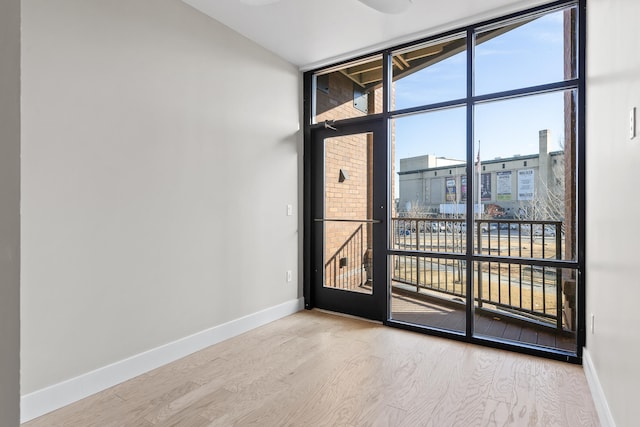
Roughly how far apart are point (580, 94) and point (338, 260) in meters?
2.55

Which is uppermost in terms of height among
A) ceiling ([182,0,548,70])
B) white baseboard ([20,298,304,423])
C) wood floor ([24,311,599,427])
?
ceiling ([182,0,548,70])

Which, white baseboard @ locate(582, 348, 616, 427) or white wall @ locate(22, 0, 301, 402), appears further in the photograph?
white wall @ locate(22, 0, 301, 402)

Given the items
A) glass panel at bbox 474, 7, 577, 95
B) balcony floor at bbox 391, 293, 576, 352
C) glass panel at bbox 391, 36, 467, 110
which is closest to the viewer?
glass panel at bbox 474, 7, 577, 95

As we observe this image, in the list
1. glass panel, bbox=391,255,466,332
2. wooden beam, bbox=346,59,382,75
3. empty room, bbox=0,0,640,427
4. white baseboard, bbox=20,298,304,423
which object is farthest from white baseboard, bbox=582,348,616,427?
wooden beam, bbox=346,59,382,75

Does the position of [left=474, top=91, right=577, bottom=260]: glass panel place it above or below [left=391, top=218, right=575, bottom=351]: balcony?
above

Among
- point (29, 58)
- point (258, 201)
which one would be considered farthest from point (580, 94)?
point (29, 58)

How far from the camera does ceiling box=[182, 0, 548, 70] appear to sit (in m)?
2.83

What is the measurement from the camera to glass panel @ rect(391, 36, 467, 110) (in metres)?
3.20

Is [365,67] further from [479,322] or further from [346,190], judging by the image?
[479,322]

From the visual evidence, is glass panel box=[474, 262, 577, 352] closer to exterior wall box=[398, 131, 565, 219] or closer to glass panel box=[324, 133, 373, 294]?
exterior wall box=[398, 131, 565, 219]

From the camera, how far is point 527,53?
→ 2.89 metres

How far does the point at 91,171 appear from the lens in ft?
7.49

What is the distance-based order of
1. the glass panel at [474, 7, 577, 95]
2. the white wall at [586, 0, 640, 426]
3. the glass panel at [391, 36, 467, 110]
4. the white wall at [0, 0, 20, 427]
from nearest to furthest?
the white wall at [0, 0, 20, 427] < the white wall at [586, 0, 640, 426] < the glass panel at [474, 7, 577, 95] < the glass panel at [391, 36, 467, 110]

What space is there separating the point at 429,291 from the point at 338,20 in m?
2.54
